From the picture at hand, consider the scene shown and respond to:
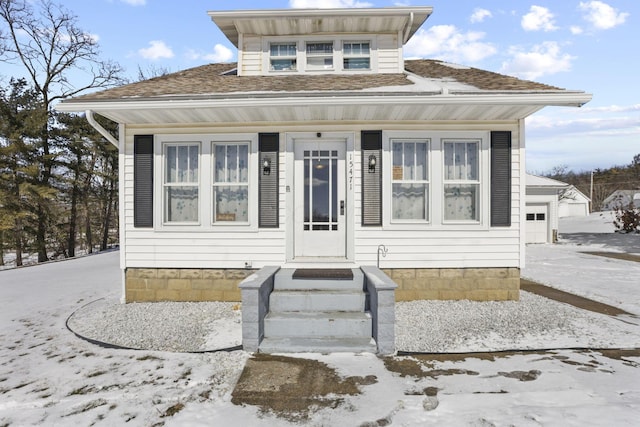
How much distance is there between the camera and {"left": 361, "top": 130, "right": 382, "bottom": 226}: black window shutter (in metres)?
5.72

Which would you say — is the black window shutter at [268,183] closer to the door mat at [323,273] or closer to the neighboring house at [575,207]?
the door mat at [323,273]

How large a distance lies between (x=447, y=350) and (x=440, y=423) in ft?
4.64

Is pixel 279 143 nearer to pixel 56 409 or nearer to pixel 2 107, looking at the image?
pixel 56 409

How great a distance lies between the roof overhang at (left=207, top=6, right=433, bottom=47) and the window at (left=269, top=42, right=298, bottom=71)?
0.22m

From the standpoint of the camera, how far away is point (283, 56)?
7.11 metres

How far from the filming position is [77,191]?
15711mm

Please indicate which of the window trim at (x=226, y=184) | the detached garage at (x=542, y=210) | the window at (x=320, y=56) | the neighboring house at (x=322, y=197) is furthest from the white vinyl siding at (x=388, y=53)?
the detached garage at (x=542, y=210)

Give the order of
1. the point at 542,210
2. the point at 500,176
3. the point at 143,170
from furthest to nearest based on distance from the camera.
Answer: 1. the point at 542,210
2. the point at 143,170
3. the point at 500,176

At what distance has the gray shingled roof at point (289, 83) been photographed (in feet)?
17.8

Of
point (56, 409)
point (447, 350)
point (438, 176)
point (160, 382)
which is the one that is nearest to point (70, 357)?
point (56, 409)

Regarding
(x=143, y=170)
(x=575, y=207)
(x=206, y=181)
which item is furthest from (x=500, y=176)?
(x=575, y=207)

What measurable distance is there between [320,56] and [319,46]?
8.9 inches

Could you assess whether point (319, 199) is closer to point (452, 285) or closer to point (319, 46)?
point (452, 285)

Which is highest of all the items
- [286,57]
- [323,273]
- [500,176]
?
[286,57]
